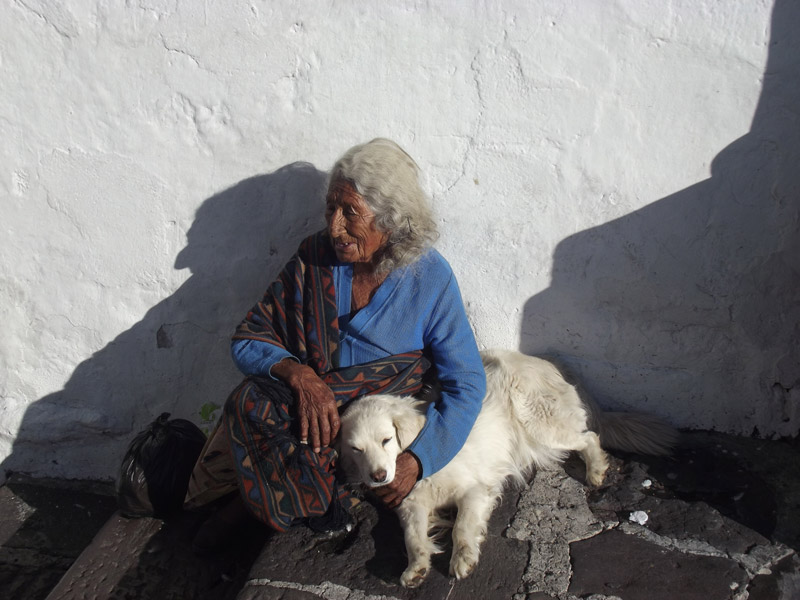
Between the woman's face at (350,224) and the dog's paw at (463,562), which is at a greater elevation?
the woman's face at (350,224)

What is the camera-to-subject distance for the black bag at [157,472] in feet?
10.1

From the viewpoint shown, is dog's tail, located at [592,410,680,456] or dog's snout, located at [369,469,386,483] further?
dog's tail, located at [592,410,680,456]


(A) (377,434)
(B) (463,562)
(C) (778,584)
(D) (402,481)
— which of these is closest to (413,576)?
(B) (463,562)

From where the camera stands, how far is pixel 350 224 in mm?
2732

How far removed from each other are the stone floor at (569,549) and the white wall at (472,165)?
1.21ft

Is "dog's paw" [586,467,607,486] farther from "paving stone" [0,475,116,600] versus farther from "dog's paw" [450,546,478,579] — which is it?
"paving stone" [0,475,116,600]

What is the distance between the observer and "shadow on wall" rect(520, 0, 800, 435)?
2.86 metres

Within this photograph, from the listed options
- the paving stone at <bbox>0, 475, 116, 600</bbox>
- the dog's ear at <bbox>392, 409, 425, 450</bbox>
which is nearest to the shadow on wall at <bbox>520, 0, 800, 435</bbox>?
the dog's ear at <bbox>392, 409, 425, 450</bbox>

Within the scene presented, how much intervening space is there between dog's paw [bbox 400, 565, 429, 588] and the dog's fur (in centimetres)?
1

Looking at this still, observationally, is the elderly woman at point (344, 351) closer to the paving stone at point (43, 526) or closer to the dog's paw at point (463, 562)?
the dog's paw at point (463, 562)

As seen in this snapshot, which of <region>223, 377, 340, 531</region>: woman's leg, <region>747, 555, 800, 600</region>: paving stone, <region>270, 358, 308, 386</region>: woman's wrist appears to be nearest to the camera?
<region>747, 555, 800, 600</region>: paving stone

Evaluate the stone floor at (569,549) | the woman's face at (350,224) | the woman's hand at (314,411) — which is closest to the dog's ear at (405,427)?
the woman's hand at (314,411)

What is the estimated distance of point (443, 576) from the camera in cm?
247

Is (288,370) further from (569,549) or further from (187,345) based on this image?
(569,549)
